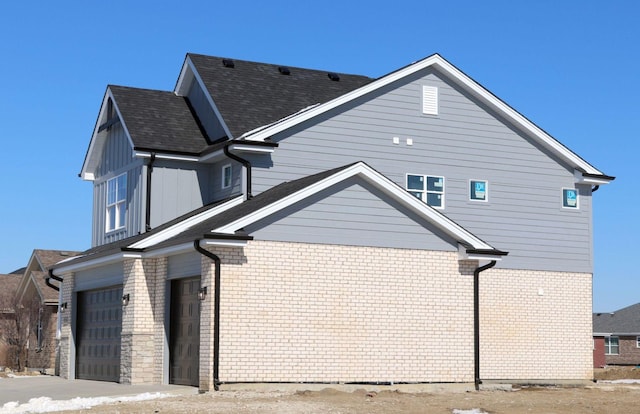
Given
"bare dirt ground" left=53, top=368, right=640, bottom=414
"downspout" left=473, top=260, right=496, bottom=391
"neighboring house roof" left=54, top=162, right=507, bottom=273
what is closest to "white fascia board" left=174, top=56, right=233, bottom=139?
"neighboring house roof" left=54, top=162, right=507, bottom=273

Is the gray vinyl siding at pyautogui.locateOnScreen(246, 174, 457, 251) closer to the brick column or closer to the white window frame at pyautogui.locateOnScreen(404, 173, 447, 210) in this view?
the white window frame at pyautogui.locateOnScreen(404, 173, 447, 210)

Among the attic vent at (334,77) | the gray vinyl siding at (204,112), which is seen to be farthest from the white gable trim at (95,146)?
the attic vent at (334,77)

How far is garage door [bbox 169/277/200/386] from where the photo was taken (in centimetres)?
2614

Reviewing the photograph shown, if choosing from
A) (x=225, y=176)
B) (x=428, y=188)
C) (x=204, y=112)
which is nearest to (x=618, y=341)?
(x=428, y=188)

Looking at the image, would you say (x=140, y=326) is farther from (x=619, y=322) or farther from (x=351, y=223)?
(x=619, y=322)

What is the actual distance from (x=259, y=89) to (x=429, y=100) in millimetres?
5520

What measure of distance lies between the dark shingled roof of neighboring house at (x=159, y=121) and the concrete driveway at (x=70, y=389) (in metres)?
7.05

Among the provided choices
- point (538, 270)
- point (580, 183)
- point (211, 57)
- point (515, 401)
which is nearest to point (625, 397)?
point (515, 401)

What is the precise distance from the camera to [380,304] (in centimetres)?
2641

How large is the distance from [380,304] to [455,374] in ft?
9.43

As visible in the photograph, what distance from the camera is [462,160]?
3194cm

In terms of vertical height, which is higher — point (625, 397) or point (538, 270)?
point (538, 270)

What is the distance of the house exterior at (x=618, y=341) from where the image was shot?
74.0 meters

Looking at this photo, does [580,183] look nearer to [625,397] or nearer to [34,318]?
[625,397]
